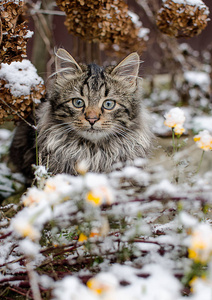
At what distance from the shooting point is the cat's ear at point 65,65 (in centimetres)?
207

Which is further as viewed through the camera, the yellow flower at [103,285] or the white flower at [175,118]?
the white flower at [175,118]

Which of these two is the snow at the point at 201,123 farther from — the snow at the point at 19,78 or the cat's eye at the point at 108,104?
Result: the snow at the point at 19,78

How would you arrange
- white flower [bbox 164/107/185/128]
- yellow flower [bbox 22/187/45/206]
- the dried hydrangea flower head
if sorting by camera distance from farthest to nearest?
1. the dried hydrangea flower head
2. white flower [bbox 164/107/185/128]
3. yellow flower [bbox 22/187/45/206]

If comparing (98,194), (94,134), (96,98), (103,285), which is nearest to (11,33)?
(96,98)

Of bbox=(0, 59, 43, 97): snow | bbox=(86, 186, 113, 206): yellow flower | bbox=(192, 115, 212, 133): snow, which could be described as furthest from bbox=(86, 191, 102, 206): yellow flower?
bbox=(192, 115, 212, 133): snow

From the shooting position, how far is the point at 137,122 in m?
2.18

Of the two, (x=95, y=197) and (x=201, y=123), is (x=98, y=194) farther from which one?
(x=201, y=123)

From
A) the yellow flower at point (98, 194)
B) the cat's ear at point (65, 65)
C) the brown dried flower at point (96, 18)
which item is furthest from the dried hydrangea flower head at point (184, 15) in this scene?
the yellow flower at point (98, 194)

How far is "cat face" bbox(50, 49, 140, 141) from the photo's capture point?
1.94m

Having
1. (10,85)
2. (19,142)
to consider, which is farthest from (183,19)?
(19,142)

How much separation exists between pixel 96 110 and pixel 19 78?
0.59 metres

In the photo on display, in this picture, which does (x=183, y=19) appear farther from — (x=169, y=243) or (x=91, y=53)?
(x=169, y=243)

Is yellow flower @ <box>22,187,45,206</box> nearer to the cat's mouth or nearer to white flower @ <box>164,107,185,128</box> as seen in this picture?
white flower @ <box>164,107,185,128</box>

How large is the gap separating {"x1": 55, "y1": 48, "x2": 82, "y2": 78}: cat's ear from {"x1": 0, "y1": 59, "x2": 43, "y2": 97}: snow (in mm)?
172
